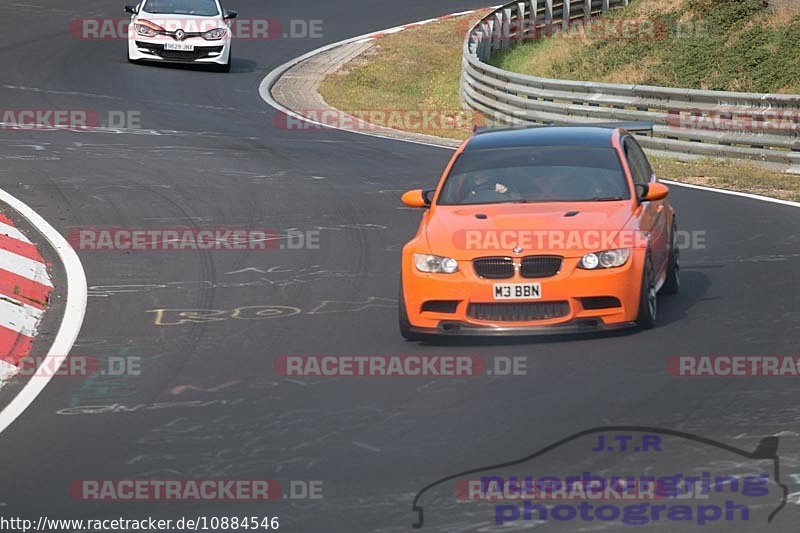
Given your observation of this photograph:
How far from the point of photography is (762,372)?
31.2 ft

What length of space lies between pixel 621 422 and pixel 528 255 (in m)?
→ 2.57

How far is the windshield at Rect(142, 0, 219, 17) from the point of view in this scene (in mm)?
32438

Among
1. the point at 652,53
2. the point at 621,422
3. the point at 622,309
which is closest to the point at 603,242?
the point at 622,309

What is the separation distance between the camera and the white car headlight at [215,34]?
106ft

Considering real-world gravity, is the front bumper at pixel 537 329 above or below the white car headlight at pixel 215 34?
below

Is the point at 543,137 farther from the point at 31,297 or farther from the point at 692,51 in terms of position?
the point at 692,51

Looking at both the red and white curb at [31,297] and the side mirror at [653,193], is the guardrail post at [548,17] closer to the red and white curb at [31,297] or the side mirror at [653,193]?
the red and white curb at [31,297]

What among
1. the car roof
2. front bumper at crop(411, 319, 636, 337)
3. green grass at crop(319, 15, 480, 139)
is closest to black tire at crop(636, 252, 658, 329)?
front bumper at crop(411, 319, 636, 337)

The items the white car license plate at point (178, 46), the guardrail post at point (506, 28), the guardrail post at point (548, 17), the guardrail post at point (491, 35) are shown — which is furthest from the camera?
the guardrail post at point (548, 17)

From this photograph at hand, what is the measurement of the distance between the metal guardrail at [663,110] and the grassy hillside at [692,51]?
4263 mm

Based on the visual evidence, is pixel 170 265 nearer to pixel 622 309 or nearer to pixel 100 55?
pixel 622 309

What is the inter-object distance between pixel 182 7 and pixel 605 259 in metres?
23.8

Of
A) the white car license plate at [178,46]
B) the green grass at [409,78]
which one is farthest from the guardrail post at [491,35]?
the white car license plate at [178,46]

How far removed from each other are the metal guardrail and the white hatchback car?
5506 millimetres
